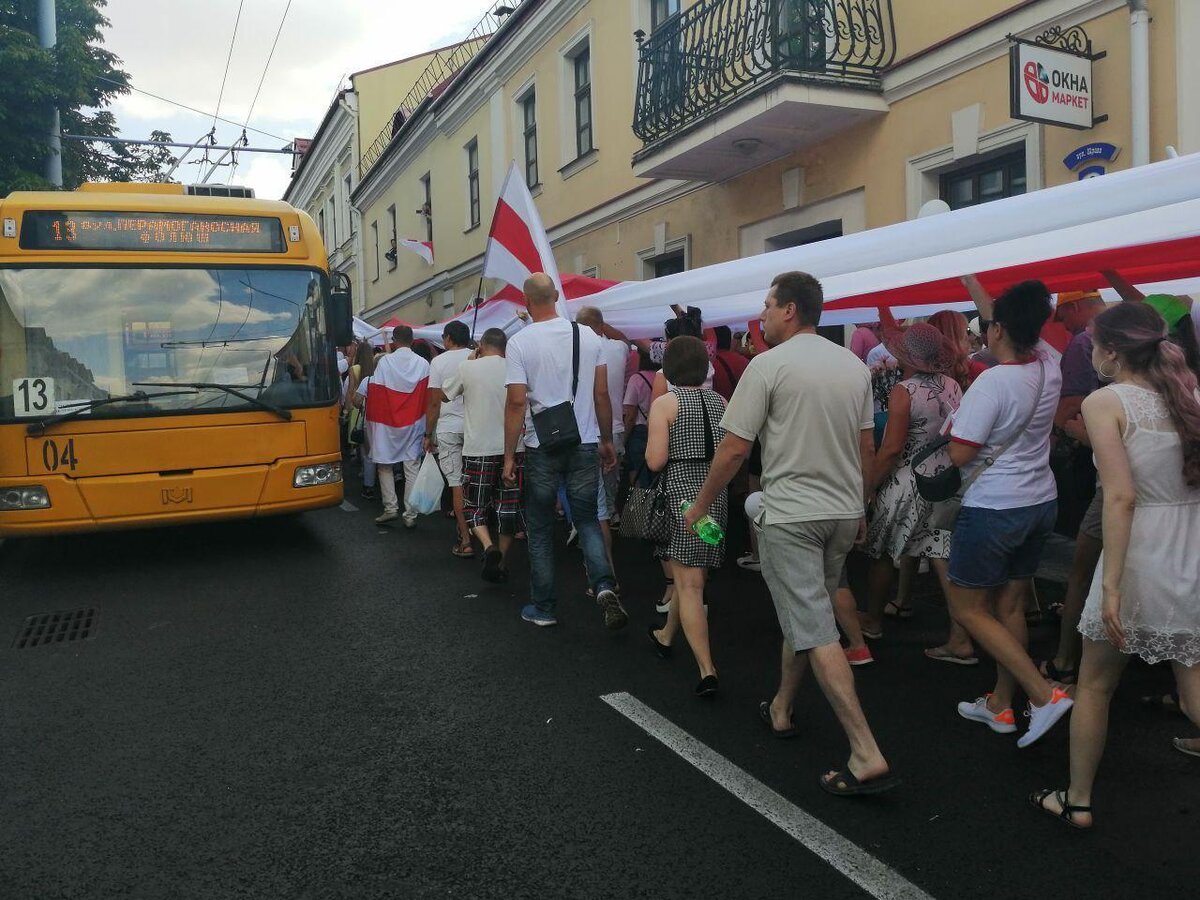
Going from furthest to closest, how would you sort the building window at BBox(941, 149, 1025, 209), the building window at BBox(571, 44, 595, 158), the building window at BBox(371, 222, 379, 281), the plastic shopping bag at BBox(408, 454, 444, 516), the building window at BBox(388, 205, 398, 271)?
the building window at BBox(371, 222, 379, 281)
the building window at BBox(388, 205, 398, 271)
the building window at BBox(571, 44, 595, 158)
the building window at BBox(941, 149, 1025, 209)
the plastic shopping bag at BBox(408, 454, 444, 516)

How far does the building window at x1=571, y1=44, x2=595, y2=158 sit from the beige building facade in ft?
0.11

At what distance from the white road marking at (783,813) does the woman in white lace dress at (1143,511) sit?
0.75 metres

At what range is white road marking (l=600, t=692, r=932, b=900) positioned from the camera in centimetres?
270

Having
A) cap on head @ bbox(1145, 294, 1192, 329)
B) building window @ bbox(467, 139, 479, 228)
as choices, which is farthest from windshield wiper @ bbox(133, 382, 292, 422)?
building window @ bbox(467, 139, 479, 228)

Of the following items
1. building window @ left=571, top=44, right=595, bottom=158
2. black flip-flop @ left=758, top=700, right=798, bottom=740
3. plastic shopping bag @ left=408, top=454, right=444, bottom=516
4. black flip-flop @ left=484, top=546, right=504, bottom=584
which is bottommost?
black flip-flop @ left=758, top=700, right=798, bottom=740

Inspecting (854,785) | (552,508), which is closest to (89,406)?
(552,508)

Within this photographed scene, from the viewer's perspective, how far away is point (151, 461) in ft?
22.6

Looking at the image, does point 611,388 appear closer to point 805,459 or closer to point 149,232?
point 149,232

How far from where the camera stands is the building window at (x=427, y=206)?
84.6ft

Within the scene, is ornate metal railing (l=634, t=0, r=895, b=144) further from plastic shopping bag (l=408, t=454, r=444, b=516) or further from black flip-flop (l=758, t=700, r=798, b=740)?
black flip-flop (l=758, t=700, r=798, b=740)

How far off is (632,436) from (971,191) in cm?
439

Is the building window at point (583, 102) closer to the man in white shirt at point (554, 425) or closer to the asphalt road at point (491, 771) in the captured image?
the man in white shirt at point (554, 425)

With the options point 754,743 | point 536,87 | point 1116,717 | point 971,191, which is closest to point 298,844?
point 754,743

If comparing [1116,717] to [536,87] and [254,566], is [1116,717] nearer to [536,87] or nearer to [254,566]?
[254,566]
